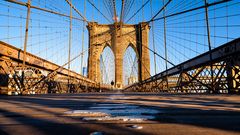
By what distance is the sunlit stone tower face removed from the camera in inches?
1290

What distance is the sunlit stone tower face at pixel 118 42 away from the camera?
32.8m

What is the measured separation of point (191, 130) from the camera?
120 centimetres

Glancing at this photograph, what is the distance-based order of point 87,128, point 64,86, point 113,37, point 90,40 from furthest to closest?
point 113,37, point 90,40, point 64,86, point 87,128

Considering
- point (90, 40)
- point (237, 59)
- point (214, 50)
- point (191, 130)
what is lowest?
point (191, 130)

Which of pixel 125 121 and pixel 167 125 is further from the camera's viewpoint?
pixel 125 121

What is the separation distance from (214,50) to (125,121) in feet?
23.4

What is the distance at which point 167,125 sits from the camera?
4.40ft

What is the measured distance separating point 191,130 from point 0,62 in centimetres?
820

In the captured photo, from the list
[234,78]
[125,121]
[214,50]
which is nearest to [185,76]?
[214,50]

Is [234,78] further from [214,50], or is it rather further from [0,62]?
[0,62]

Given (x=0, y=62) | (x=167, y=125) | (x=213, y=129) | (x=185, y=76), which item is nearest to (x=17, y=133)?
(x=167, y=125)

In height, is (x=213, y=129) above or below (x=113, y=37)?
below

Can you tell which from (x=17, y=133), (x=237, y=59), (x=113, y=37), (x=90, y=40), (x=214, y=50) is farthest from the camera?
(x=113, y=37)

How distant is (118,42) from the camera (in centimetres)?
3547
